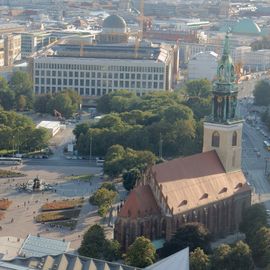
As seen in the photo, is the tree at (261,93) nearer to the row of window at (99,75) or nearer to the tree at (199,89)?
the tree at (199,89)

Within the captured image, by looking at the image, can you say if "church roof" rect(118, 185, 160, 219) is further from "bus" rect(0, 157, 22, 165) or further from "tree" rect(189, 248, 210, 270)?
"bus" rect(0, 157, 22, 165)

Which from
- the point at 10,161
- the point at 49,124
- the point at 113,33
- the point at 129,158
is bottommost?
the point at 10,161

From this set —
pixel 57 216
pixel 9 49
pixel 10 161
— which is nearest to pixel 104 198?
pixel 57 216

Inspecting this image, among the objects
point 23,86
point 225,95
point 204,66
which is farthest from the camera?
point 204,66

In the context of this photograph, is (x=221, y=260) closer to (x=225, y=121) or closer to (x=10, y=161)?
(x=225, y=121)

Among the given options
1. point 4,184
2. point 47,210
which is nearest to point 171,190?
point 47,210

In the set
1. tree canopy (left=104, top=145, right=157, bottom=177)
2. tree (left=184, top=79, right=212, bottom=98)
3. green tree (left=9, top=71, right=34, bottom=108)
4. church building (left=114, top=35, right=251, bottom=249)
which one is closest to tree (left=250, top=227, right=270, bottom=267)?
church building (left=114, top=35, right=251, bottom=249)

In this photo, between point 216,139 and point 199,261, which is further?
point 216,139

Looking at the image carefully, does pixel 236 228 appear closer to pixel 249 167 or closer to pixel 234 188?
pixel 234 188
